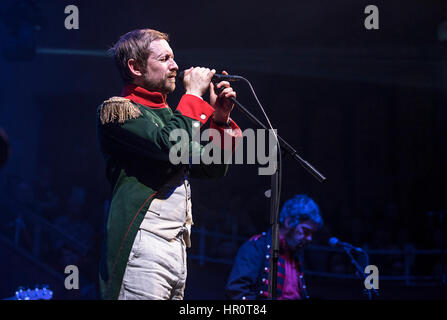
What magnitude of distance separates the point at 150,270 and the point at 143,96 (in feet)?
2.22

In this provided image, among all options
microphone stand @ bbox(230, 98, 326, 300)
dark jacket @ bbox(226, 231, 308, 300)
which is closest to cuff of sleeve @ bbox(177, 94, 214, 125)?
microphone stand @ bbox(230, 98, 326, 300)

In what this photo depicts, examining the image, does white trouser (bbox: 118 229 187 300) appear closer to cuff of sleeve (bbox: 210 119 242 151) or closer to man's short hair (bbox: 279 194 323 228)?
cuff of sleeve (bbox: 210 119 242 151)

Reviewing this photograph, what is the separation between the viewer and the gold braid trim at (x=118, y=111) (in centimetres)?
181

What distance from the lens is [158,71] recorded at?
6.43ft

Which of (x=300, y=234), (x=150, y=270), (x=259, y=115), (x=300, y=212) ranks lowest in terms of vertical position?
(x=150, y=270)

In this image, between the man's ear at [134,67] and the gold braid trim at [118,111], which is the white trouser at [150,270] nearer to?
the gold braid trim at [118,111]

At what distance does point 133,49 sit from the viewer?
6.50 ft

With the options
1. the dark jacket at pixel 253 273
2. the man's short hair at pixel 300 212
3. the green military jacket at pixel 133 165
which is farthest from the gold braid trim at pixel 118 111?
the man's short hair at pixel 300 212

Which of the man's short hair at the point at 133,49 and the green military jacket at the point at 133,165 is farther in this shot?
the man's short hair at the point at 133,49

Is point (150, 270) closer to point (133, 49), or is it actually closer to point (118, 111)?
point (118, 111)

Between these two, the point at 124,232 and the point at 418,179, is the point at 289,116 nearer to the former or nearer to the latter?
the point at 418,179

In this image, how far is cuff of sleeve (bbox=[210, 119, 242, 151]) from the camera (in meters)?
1.86

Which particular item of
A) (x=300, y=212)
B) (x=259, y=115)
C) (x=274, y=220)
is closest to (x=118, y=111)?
(x=274, y=220)

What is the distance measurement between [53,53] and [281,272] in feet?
19.0
